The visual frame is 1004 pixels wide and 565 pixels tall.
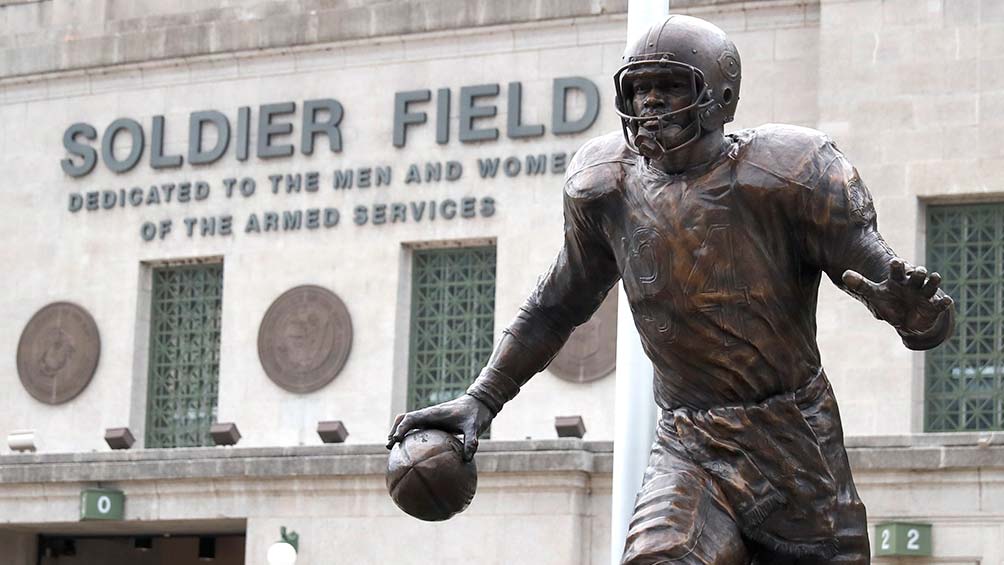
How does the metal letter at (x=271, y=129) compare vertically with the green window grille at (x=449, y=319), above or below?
above

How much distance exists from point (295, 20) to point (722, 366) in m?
24.2

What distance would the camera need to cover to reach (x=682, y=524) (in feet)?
20.9

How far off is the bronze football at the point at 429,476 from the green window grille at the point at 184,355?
78.5 feet

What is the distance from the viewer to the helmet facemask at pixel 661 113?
650cm

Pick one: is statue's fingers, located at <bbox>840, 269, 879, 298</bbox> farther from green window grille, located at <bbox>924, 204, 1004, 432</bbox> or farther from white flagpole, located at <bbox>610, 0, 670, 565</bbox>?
green window grille, located at <bbox>924, 204, 1004, 432</bbox>

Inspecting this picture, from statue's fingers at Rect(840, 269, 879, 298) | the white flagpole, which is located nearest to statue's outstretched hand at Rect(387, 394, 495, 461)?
statue's fingers at Rect(840, 269, 879, 298)

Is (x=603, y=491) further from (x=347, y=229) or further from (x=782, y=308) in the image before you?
(x=782, y=308)

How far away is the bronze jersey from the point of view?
654 cm

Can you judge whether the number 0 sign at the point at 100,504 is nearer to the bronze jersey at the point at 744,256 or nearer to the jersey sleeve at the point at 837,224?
the bronze jersey at the point at 744,256

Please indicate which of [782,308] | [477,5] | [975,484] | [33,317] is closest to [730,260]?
[782,308]

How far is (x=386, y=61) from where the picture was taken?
98.3ft

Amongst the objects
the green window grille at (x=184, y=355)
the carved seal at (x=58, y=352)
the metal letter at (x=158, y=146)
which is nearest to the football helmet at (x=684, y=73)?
the green window grille at (x=184, y=355)

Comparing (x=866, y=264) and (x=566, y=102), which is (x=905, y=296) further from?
(x=566, y=102)

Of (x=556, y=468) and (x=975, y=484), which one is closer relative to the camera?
(x=975, y=484)
